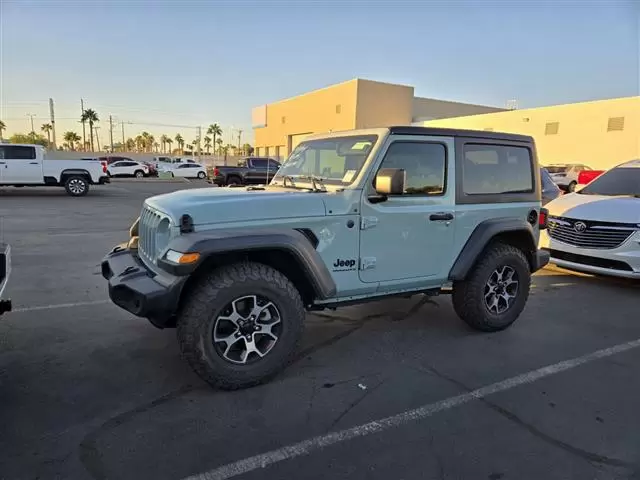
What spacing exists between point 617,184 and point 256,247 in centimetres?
682

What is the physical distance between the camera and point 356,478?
2463 mm

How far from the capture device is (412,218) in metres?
3.98

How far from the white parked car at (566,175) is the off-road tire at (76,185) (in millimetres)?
21793

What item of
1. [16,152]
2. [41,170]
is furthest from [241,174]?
[16,152]

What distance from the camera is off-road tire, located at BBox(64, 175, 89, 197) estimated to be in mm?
18156

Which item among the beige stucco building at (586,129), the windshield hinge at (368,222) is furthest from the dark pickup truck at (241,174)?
the windshield hinge at (368,222)

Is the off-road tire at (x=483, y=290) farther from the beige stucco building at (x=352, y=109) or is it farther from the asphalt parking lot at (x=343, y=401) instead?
the beige stucco building at (x=352, y=109)

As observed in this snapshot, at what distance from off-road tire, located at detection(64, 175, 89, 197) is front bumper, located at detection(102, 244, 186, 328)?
16.9 metres

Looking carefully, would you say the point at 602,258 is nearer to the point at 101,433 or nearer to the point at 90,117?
the point at 101,433

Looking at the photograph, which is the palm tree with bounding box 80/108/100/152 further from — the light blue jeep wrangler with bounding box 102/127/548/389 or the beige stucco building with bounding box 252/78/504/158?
the light blue jeep wrangler with bounding box 102/127/548/389

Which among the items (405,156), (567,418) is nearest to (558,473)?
(567,418)

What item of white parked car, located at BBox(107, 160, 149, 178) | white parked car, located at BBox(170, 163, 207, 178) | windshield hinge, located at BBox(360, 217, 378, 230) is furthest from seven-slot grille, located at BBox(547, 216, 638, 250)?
white parked car, located at BBox(107, 160, 149, 178)

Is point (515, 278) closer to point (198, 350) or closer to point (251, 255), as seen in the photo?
point (251, 255)

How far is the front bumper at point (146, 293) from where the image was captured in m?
3.12
